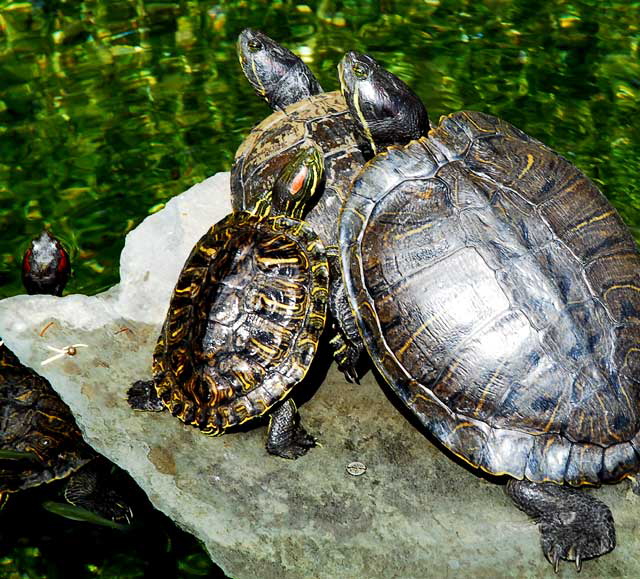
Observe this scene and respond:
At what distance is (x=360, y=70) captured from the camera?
15.5ft

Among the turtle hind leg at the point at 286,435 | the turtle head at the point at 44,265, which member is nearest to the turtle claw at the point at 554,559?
the turtle hind leg at the point at 286,435

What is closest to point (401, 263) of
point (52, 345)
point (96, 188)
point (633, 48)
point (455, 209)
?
point (455, 209)

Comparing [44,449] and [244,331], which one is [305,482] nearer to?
[244,331]

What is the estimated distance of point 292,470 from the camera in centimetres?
416

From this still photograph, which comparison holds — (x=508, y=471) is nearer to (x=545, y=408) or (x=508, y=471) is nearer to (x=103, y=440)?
(x=545, y=408)

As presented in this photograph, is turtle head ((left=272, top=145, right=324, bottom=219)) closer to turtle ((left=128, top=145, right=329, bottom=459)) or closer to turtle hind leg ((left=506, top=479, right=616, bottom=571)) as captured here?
turtle ((left=128, top=145, right=329, bottom=459))

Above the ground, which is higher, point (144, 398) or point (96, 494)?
point (144, 398)

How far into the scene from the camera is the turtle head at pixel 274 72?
590 centimetres

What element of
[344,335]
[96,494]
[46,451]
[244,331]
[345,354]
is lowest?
[96,494]

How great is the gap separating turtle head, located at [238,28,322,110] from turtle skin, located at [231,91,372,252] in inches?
21.1

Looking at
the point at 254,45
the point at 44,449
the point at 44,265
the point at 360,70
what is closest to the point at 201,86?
the point at 254,45

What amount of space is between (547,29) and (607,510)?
208 inches

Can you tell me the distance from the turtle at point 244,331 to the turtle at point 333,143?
0.27 meters

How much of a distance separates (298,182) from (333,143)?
526 millimetres
